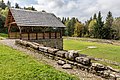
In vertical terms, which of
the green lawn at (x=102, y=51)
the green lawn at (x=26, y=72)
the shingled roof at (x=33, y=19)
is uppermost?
the shingled roof at (x=33, y=19)

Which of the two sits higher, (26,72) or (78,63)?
(78,63)

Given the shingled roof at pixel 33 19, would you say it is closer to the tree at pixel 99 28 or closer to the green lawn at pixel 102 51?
the green lawn at pixel 102 51

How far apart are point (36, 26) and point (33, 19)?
1.51 meters

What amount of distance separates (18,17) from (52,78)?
1591cm

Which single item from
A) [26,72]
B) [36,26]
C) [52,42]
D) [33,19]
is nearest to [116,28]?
[52,42]

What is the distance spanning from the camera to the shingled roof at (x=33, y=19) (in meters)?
21.5

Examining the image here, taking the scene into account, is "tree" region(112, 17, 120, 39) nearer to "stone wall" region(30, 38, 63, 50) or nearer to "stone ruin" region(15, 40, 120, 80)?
"stone wall" region(30, 38, 63, 50)

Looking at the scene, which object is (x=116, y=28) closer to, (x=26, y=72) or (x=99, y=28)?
(x=99, y=28)

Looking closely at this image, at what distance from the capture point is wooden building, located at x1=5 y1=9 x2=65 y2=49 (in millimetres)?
21594

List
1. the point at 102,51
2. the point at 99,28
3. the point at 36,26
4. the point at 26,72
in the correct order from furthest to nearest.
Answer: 1. the point at 99,28
2. the point at 102,51
3. the point at 36,26
4. the point at 26,72

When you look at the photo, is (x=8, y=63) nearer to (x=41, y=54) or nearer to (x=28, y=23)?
(x=41, y=54)

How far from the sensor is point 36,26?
2206cm

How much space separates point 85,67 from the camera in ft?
29.1

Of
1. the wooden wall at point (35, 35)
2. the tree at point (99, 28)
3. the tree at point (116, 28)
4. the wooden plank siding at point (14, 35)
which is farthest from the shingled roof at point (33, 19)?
the tree at point (116, 28)
